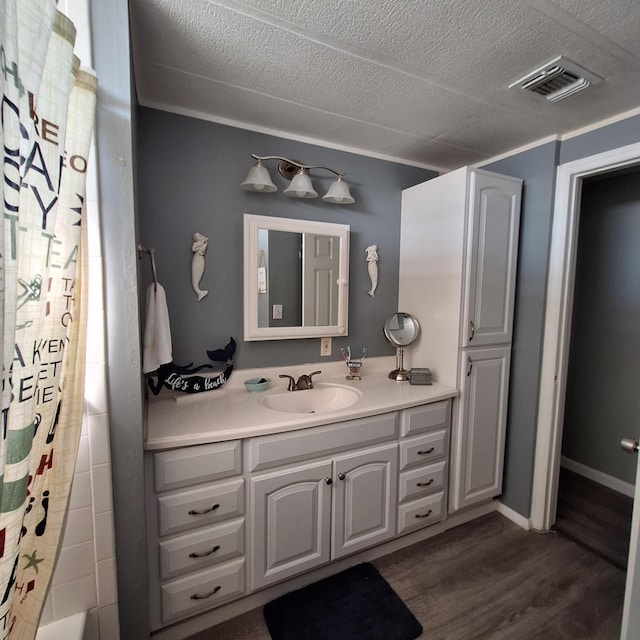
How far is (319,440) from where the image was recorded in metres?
1.42

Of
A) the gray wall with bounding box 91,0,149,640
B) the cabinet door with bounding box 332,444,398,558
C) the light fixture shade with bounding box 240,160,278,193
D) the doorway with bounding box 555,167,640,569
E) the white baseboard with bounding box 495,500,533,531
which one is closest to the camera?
the gray wall with bounding box 91,0,149,640

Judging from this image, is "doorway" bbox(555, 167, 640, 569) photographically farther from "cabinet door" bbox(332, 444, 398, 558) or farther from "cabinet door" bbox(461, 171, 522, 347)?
"cabinet door" bbox(332, 444, 398, 558)

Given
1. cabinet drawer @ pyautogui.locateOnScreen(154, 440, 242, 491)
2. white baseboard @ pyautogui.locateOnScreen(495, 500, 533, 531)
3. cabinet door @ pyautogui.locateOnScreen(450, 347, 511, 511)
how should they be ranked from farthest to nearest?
1. white baseboard @ pyautogui.locateOnScreen(495, 500, 533, 531)
2. cabinet door @ pyautogui.locateOnScreen(450, 347, 511, 511)
3. cabinet drawer @ pyautogui.locateOnScreen(154, 440, 242, 491)

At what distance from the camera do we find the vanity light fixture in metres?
1.63

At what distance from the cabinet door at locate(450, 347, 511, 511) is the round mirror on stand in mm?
326

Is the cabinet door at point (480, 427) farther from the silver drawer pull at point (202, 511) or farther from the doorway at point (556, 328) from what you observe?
the silver drawer pull at point (202, 511)

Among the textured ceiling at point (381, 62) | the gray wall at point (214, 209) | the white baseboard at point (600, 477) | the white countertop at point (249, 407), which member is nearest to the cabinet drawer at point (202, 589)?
the white countertop at point (249, 407)

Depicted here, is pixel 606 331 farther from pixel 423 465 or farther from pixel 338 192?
pixel 338 192

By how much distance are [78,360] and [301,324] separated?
3.85 ft

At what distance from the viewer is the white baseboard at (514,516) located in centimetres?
195

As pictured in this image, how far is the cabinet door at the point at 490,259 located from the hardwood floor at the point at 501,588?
110cm

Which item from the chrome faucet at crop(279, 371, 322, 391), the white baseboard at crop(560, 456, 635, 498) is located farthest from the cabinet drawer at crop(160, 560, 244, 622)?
the white baseboard at crop(560, 456, 635, 498)

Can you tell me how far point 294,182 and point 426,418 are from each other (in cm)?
139

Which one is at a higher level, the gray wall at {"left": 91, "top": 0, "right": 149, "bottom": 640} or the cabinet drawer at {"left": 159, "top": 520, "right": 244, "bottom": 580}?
the gray wall at {"left": 91, "top": 0, "right": 149, "bottom": 640}
